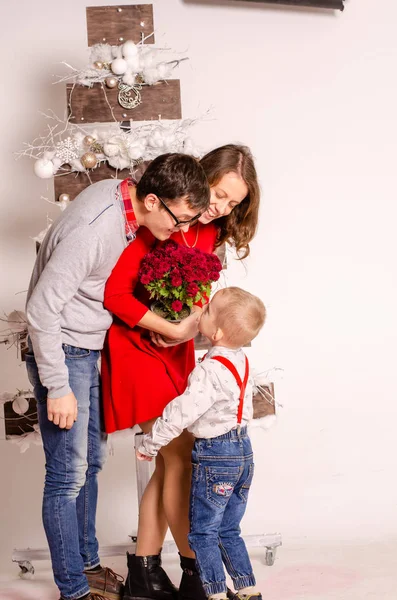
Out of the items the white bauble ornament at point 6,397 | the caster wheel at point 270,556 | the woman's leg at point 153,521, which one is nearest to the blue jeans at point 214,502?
the woman's leg at point 153,521

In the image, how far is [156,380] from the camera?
2.51m

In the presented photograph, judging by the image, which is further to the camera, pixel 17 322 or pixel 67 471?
pixel 17 322

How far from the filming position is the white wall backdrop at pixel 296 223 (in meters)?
3.56

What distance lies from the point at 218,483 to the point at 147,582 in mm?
515

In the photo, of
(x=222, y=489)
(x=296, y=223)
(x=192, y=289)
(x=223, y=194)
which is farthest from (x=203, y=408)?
(x=296, y=223)

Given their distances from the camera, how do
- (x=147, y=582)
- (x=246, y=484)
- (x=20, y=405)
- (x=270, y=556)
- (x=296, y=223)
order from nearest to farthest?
(x=246, y=484)
(x=147, y=582)
(x=20, y=405)
(x=270, y=556)
(x=296, y=223)

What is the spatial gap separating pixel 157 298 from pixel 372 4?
200 centimetres

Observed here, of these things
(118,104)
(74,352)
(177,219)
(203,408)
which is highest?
(118,104)

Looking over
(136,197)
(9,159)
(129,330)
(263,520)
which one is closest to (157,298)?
(129,330)

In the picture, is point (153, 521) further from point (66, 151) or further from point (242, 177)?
point (66, 151)

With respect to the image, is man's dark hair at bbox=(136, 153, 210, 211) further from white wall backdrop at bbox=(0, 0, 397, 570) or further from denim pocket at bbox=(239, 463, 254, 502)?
white wall backdrop at bbox=(0, 0, 397, 570)

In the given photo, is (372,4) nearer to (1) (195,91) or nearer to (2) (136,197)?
(1) (195,91)

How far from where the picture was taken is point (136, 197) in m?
2.39

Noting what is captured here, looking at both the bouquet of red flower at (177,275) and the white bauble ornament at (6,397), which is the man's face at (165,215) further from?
the white bauble ornament at (6,397)
